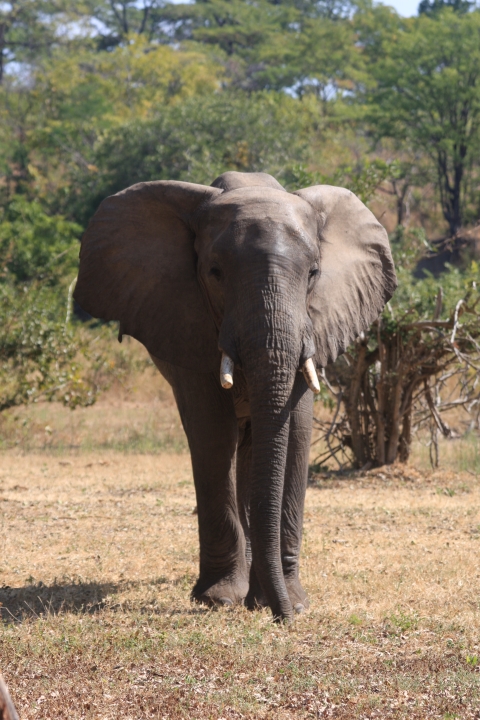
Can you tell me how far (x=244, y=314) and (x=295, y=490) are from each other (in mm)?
1181

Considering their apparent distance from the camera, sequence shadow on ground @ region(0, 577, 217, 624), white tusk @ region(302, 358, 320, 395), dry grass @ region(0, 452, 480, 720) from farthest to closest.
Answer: shadow on ground @ region(0, 577, 217, 624) < white tusk @ region(302, 358, 320, 395) < dry grass @ region(0, 452, 480, 720)

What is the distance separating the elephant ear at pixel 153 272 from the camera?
5.92m

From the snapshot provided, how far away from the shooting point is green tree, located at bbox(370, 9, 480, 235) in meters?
33.6

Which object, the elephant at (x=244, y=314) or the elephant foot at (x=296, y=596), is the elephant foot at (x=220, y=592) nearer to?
the elephant at (x=244, y=314)

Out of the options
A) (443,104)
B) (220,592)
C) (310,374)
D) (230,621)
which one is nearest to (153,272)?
(310,374)

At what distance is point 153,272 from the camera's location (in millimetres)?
6125

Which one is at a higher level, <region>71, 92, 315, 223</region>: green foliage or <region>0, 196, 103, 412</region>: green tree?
<region>71, 92, 315, 223</region>: green foliage

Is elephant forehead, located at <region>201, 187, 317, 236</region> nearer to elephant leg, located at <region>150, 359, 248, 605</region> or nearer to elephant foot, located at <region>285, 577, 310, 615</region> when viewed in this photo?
elephant leg, located at <region>150, 359, 248, 605</region>

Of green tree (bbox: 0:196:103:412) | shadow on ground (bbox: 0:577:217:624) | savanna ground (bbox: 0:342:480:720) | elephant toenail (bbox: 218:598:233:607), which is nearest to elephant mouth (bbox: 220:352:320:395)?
savanna ground (bbox: 0:342:480:720)

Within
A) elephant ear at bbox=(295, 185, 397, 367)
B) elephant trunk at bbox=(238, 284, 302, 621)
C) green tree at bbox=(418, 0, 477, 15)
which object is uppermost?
green tree at bbox=(418, 0, 477, 15)

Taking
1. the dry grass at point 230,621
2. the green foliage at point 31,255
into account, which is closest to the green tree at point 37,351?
the green foliage at point 31,255

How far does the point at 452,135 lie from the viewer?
3350 centimetres

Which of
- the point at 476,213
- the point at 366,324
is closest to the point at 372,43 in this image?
the point at 476,213

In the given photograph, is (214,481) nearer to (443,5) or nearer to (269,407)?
(269,407)
